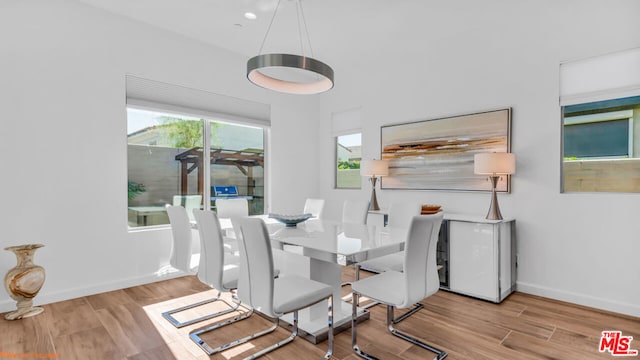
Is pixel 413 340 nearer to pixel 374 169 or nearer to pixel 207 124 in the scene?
pixel 374 169

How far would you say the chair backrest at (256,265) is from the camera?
1836mm

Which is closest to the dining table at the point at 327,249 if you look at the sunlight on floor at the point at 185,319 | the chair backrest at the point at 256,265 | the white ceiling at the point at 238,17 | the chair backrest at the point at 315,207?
the chair backrest at the point at 256,265

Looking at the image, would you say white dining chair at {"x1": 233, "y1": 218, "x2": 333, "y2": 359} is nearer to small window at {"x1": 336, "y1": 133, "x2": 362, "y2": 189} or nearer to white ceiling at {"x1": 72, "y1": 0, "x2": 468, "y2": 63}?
white ceiling at {"x1": 72, "y1": 0, "x2": 468, "y2": 63}

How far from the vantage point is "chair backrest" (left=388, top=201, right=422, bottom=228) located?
3.26 meters

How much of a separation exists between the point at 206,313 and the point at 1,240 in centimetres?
194

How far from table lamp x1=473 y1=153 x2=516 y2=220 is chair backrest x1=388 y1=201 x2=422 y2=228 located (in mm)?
759

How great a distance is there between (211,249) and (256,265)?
0.62 meters

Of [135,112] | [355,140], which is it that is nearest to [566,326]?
[355,140]

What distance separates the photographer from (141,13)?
11.6ft

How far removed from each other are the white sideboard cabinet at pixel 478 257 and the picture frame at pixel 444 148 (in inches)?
23.0

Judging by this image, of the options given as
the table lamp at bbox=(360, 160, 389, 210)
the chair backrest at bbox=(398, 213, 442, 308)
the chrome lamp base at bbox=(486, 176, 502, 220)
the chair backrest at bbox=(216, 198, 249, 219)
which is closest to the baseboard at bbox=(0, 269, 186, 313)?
the chair backrest at bbox=(216, 198, 249, 219)

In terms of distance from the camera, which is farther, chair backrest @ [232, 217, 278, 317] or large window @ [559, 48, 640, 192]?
large window @ [559, 48, 640, 192]

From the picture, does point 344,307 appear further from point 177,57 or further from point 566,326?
point 177,57

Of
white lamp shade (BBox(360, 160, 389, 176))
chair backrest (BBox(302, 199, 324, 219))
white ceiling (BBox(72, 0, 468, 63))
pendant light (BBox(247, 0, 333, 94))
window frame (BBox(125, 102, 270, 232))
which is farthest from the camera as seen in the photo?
white lamp shade (BBox(360, 160, 389, 176))
